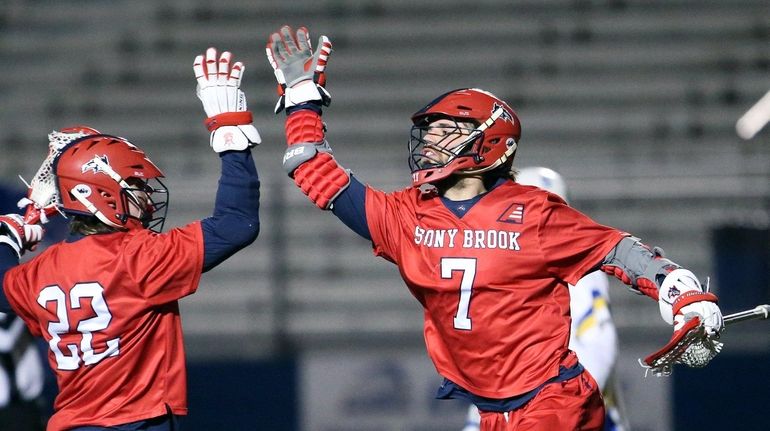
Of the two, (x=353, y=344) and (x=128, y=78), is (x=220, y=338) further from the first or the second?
(x=128, y=78)

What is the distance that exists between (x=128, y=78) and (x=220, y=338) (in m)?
3.44

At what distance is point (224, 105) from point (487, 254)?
1.05m

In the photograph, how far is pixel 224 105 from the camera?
4.45 m

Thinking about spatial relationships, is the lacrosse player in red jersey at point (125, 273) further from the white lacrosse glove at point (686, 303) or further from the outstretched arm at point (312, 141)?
the white lacrosse glove at point (686, 303)

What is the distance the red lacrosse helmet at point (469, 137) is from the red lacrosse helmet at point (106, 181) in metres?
0.93

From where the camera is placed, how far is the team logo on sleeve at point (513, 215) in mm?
4324

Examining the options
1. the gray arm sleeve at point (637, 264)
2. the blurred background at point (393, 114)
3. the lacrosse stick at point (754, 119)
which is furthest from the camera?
the lacrosse stick at point (754, 119)

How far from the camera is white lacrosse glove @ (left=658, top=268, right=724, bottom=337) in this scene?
13.3 ft

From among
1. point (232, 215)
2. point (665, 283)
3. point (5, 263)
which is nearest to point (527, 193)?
point (665, 283)

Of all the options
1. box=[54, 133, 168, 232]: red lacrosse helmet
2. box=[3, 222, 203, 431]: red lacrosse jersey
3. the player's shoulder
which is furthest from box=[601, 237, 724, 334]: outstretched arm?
box=[54, 133, 168, 232]: red lacrosse helmet

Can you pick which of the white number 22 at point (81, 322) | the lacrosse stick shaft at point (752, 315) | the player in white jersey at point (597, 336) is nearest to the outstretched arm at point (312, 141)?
the white number 22 at point (81, 322)

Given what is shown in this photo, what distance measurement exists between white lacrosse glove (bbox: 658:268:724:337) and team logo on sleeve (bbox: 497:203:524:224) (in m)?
0.52

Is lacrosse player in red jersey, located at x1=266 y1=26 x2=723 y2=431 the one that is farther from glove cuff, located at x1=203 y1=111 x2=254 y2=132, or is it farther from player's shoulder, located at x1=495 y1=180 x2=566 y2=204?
glove cuff, located at x1=203 y1=111 x2=254 y2=132

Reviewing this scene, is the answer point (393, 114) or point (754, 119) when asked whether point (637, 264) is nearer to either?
point (754, 119)
